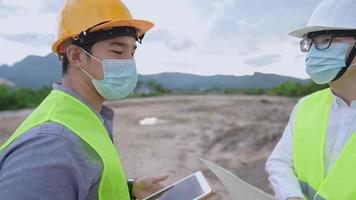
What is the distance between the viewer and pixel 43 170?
45.8 inches

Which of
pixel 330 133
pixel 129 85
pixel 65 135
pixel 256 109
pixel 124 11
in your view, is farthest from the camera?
pixel 256 109

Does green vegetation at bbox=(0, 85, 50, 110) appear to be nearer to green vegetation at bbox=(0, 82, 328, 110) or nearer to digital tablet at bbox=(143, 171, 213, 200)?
green vegetation at bbox=(0, 82, 328, 110)

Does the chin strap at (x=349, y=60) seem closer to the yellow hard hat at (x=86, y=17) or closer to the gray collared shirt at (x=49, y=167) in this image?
the yellow hard hat at (x=86, y=17)

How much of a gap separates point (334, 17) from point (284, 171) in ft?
2.67

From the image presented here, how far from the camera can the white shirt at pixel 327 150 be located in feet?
6.47

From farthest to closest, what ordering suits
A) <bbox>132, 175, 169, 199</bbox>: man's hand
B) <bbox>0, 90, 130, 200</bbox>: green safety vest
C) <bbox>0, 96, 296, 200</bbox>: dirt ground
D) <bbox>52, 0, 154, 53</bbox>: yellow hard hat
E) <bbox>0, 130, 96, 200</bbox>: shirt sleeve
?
<bbox>0, 96, 296, 200</bbox>: dirt ground
<bbox>132, 175, 169, 199</bbox>: man's hand
<bbox>52, 0, 154, 53</bbox>: yellow hard hat
<bbox>0, 90, 130, 200</bbox>: green safety vest
<bbox>0, 130, 96, 200</bbox>: shirt sleeve

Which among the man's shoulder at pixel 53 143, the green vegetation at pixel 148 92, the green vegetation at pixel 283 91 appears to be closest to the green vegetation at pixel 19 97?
the green vegetation at pixel 148 92

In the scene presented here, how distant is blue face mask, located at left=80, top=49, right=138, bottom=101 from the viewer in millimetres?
1682

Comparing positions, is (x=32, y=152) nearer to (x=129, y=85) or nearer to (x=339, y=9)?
(x=129, y=85)

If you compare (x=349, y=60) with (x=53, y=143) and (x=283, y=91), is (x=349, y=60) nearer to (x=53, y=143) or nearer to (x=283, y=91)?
(x=53, y=143)

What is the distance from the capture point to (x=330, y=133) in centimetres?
204

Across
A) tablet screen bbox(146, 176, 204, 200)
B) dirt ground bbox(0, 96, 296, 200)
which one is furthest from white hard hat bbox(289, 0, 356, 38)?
dirt ground bbox(0, 96, 296, 200)

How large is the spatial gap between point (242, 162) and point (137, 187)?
14.1 ft

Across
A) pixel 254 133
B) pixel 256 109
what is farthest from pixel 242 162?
pixel 256 109
